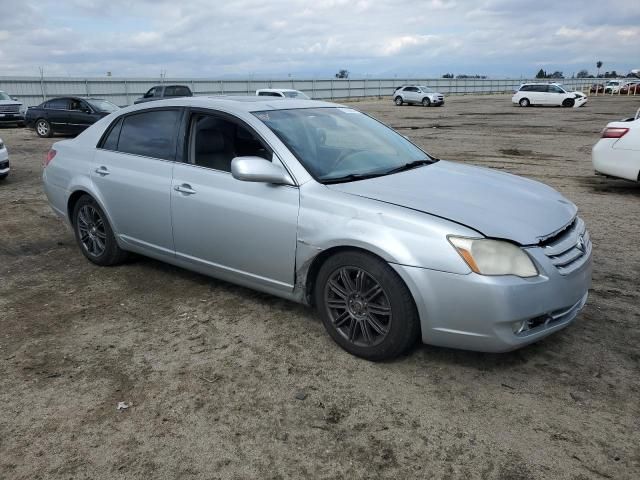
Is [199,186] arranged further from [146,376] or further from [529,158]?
[529,158]

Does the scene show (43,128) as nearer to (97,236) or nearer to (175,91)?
(175,91)

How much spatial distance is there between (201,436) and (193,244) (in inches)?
72.3

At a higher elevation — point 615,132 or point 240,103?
point 240,103

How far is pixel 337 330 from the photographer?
11.9ft

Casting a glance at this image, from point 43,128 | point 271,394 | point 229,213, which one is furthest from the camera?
point 43,128

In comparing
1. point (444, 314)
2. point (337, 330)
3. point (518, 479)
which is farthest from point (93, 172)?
point (518, 479)

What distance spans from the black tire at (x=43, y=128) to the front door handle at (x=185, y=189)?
17.6 m

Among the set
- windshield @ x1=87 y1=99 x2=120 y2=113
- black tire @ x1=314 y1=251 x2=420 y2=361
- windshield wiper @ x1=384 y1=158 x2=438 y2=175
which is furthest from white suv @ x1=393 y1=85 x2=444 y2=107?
black tire @ x1=314 y1=251 x2=420 y2=361

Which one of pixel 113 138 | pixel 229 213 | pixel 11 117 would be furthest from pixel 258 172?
pixel 11 117

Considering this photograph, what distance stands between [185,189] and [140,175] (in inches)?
24.5

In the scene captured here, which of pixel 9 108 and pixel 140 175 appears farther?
pixel 9 108

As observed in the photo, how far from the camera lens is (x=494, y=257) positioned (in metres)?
3.08

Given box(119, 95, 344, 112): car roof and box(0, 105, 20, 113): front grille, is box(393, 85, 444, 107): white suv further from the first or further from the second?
box(119, 95, 344, 112): car roof

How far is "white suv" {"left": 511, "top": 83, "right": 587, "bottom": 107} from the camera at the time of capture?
3828 cm
